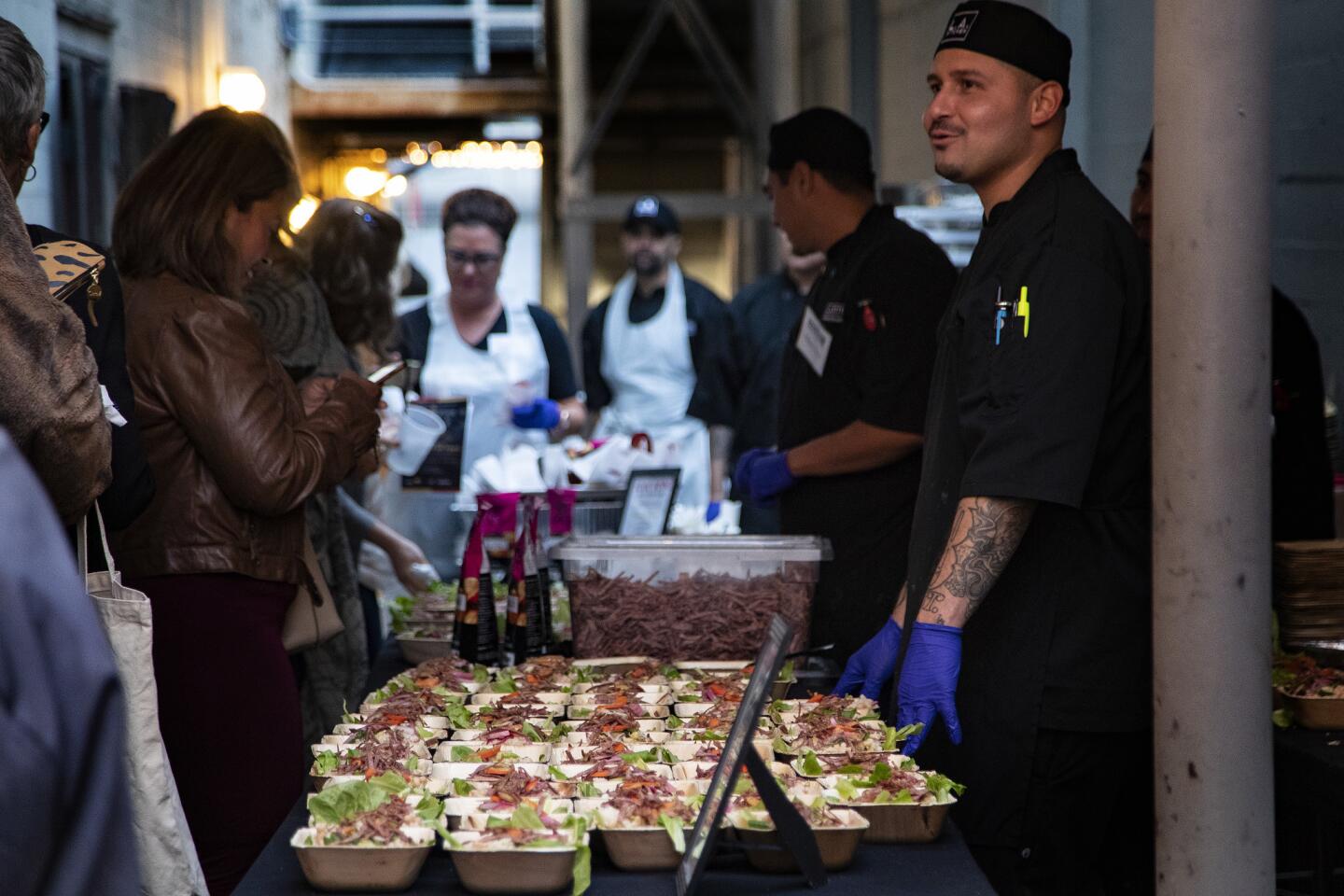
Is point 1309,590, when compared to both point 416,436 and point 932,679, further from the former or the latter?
point 416,436

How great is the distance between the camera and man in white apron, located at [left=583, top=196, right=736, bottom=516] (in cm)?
652

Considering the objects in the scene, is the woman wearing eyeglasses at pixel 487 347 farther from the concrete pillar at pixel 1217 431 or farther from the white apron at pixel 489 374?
the concrete pillar at pixel 1217 431

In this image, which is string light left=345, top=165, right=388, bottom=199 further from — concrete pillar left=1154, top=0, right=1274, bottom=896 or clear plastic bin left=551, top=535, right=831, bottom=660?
concrete pillar left=1154, top=0, right=1274, bottom=896

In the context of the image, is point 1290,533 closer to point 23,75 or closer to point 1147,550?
point 1147,550

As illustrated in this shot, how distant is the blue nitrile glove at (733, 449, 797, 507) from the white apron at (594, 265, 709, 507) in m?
3.02

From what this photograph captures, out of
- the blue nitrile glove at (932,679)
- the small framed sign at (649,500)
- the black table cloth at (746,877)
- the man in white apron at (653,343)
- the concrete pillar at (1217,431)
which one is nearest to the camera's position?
the black table cloth at (746,877)

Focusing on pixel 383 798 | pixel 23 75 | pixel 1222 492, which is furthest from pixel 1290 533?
pixel 23 75

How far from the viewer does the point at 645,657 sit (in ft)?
8.81

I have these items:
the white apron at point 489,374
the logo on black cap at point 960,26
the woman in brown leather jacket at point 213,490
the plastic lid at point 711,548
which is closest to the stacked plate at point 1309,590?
the plastic lid at point 711,548

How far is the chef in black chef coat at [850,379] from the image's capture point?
3.09 metres

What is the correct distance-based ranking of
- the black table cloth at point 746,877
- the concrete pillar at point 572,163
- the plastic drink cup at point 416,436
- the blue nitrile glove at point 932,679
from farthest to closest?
the concrete pillar at point 572,163, the plastic drink cup at point 416,436, the blue nitrile glove at point 932,679, the black table cloth at point 746,877

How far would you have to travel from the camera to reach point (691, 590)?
2.73 meters

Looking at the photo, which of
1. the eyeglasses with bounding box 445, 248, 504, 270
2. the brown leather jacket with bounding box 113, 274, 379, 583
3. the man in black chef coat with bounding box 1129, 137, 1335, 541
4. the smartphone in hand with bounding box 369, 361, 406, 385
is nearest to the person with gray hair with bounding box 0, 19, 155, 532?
the brown leather jacket with bounding box 113, 274, 379, 583

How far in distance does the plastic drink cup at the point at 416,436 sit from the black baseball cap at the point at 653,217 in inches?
117
